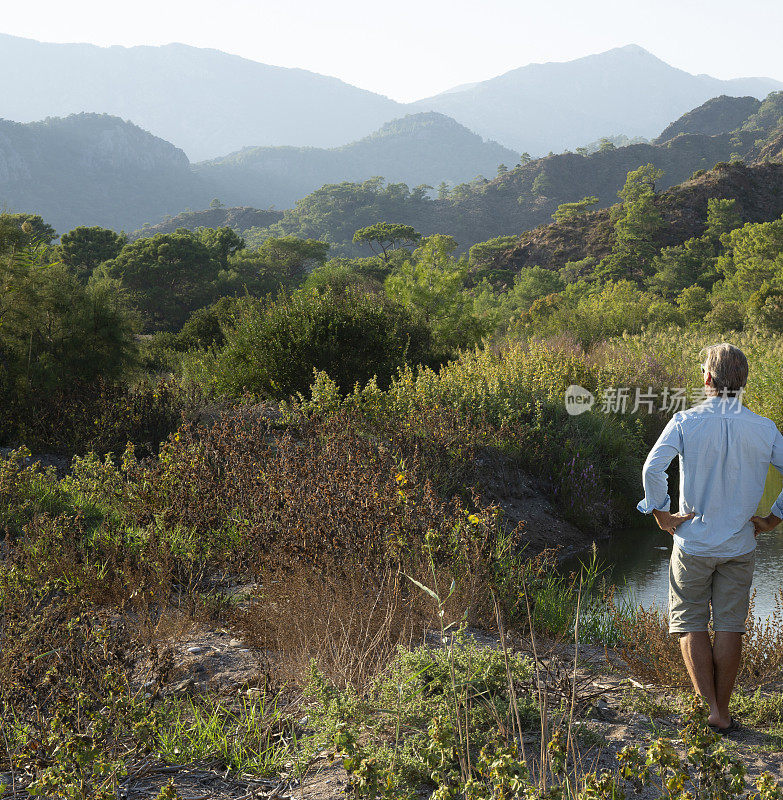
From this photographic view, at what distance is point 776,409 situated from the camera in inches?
428

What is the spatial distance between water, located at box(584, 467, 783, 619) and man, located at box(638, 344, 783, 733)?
9.04ft

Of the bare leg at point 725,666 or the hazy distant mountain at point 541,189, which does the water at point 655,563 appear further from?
the hazy distant mountain at point 541,189

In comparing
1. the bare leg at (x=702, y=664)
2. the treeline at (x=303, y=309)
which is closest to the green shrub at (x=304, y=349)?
the treeline at (x=303, y=309)

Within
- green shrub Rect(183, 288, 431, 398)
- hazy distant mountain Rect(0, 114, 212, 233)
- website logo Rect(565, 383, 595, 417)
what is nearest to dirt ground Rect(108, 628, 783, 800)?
website logo Rect(565, 383, 595, 417)

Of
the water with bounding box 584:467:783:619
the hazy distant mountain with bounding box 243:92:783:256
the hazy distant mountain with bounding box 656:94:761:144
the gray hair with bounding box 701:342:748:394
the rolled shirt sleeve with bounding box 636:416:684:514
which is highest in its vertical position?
the hazy distant mountain with bounding box 656:94:761:144

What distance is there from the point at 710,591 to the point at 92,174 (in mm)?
149195

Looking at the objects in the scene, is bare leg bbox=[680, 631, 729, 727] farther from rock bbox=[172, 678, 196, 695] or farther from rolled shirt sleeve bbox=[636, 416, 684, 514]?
rock bbox=[172, 678, 196, 695]

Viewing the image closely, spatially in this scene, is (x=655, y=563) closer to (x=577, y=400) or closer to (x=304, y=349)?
(x=577, y=400)

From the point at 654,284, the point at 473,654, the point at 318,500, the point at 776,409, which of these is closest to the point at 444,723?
the point at 473,654

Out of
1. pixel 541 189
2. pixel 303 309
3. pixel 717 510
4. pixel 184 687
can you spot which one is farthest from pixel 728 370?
pixel 541 189

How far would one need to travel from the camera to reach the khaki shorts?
287 cm

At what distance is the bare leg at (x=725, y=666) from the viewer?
2891 millimetres

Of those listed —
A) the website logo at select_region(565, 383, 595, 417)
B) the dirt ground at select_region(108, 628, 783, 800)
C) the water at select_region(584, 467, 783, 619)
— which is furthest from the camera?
the website logo at select_region(565, 383, 595, 417)

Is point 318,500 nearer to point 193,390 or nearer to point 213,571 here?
point 213,571
